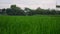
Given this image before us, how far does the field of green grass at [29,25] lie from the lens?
4.32 feet

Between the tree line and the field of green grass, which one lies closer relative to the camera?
the field of green grass

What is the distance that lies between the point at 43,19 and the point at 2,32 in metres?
0.49

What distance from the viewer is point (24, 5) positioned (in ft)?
5.23

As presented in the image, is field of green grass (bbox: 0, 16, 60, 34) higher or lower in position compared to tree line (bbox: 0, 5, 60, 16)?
lower

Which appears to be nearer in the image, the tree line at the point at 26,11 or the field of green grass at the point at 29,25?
the field of green grass at the point at 29,25

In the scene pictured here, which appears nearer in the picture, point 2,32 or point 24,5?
point 2,32

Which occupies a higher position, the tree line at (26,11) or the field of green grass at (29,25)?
the tree line at (26,11)

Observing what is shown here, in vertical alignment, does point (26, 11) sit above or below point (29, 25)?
above

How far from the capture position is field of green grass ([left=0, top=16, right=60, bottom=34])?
1316mm

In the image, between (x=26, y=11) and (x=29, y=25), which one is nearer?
(x=29, y=25)

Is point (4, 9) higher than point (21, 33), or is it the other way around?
point (4, 9)

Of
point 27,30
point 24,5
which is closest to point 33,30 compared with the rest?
point 27,30

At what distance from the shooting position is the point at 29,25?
1.40 m

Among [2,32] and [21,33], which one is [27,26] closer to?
[21,33]
